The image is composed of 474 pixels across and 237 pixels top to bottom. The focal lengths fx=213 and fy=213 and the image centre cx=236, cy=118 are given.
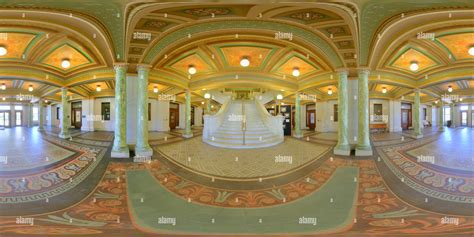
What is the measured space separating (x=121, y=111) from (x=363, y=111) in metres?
7.62

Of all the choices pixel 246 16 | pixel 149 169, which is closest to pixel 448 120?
pixel 246 16

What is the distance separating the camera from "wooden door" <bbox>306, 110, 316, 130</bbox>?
61.8 ft

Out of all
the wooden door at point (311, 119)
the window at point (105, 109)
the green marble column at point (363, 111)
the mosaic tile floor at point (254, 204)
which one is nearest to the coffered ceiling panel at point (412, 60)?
the green marble column at point (363, 111)

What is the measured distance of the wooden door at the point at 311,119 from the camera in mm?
18844

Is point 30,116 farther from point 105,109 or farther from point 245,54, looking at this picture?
point 245,54

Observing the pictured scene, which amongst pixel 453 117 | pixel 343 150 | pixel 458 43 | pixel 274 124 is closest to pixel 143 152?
pixel 343 150

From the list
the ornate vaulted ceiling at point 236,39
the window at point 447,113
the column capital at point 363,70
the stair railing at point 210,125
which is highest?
the ornate vaulted ceiling at point 236,39

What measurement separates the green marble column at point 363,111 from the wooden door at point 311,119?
12.0 meters

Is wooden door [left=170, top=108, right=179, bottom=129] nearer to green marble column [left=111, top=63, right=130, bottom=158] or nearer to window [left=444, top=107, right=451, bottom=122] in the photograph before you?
green marble column [left=111, top=63, right=130, bottom=158]

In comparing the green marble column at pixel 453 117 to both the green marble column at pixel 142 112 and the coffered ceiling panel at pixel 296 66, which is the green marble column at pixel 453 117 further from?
the green marble column at pixel 142 112

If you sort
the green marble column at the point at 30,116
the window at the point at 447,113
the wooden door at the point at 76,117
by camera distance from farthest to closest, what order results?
1. the window at the point at 447,113
2. the green marble column at the point at 30,116
3. the wooden door at the point at 76,117

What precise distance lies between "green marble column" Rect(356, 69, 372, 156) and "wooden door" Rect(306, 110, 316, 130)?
39.5 feet

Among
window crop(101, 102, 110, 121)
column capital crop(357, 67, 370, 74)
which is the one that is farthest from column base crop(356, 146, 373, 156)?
window crop(101, 102, 110, 121)

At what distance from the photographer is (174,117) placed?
59.6 ft
